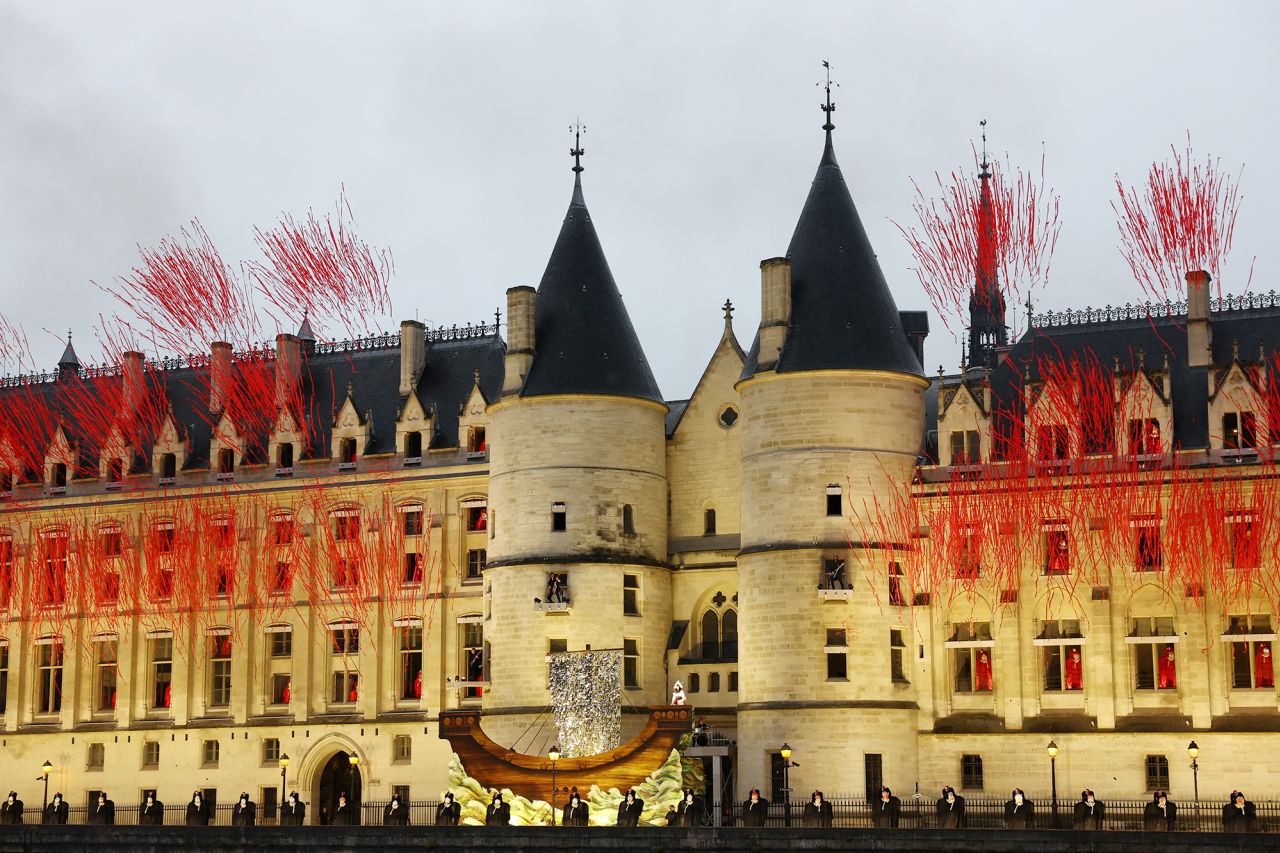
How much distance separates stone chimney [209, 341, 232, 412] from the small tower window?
26.6 meters

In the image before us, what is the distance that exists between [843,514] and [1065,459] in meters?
6.95

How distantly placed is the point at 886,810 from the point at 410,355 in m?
27.8

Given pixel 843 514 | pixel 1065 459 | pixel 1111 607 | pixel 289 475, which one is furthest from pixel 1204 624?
pixel 289 475

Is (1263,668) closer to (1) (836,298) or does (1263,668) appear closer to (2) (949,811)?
(2) (949,811)

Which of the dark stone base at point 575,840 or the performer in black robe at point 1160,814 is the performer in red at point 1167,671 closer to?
the performer in black robe at point 1160,814

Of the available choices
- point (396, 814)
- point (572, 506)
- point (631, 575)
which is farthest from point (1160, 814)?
point (396, 814)

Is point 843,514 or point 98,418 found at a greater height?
point 98,418

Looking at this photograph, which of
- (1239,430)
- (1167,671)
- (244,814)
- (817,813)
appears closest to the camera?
(817,813)

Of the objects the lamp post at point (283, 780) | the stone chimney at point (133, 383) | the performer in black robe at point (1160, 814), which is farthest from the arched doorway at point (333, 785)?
the performer in black robe at point (1160, 814)

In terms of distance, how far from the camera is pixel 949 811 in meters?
57.2

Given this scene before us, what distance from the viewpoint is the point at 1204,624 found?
6019cm

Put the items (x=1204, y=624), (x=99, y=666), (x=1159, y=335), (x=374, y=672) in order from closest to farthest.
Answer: (x=1204, y=624) → (x=1159, y=335) → (x=374, y=672) → (x=99, y=666)

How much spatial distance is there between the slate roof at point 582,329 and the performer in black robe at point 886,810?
16.3 meters

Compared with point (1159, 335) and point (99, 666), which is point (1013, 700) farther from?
point (99, 666)
